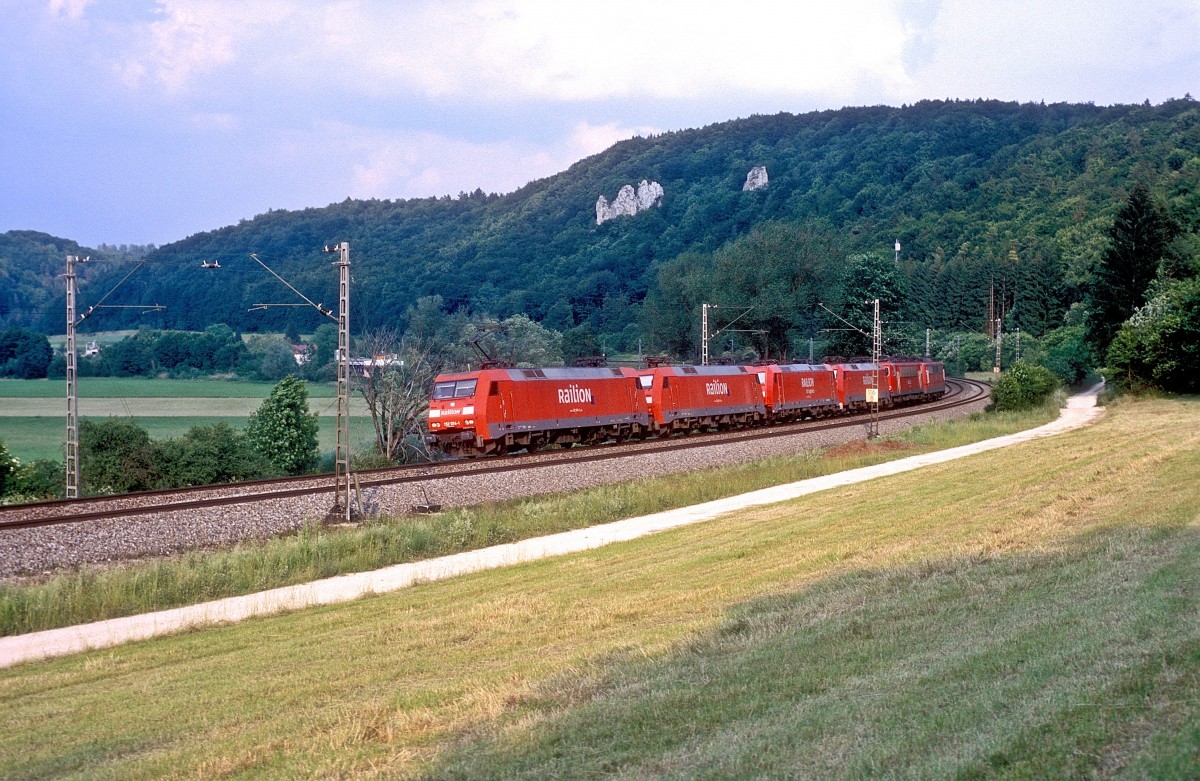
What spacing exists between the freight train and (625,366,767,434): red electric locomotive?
0.14 feet

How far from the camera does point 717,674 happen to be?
8.77 m

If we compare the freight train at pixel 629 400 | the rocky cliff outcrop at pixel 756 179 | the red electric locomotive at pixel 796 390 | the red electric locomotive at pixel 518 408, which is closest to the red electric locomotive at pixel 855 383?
the freight train at pixel 629 400

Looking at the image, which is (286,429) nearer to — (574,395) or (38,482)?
(38,482)

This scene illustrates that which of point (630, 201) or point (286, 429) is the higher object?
point (630, 201)

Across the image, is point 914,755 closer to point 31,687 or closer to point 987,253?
point 31,687

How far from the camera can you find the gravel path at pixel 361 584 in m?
14.6

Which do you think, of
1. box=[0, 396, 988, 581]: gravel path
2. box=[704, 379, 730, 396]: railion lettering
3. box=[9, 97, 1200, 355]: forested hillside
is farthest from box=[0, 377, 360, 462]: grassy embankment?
box=[0, 396, 988, 581]: gravel path

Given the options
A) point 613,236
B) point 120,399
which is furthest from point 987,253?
point 120,399

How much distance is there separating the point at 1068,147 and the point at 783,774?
16298 centimetres

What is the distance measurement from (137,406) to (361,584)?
55.4 meters

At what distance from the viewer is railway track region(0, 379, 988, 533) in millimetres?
21828

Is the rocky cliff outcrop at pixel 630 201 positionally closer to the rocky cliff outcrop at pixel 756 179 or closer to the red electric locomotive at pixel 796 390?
the rocky cliff outcrop at pixel 756 179

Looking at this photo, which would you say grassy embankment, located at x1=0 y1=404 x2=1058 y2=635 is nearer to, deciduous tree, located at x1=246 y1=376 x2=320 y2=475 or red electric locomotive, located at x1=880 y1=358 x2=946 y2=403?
deciduous tree, located at x1=246 y1=376 x2=320 y2=475

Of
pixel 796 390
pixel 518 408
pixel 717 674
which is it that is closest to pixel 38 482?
pixel 518 408
